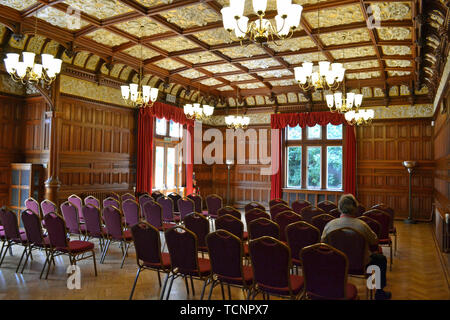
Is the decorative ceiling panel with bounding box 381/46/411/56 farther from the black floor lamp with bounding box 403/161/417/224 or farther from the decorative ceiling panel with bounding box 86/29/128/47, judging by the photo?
the decorative ceiling panel with bounding box 86/29/128/47

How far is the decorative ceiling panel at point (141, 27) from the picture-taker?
6.77 m

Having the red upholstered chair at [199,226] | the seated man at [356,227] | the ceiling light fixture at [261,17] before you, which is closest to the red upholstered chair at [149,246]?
the red upholstered chair at [199,226]

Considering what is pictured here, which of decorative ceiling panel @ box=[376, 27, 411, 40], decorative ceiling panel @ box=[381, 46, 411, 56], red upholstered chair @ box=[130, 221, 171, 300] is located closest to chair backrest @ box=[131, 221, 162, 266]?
red upholstered chair @ box=[130, 221, 171, 300]

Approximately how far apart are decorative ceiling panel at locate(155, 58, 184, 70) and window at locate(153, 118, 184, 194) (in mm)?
2065

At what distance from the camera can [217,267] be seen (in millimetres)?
3471

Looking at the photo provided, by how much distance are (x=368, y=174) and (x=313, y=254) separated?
963cm

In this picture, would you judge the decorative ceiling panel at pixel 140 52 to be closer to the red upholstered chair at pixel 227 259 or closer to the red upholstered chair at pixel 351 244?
the red upholstered chair at pixel 227 259

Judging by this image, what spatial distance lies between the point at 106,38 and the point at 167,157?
509 centimetres

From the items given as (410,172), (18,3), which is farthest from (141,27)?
(410,172)

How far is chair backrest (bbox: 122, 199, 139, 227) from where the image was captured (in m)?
6.11

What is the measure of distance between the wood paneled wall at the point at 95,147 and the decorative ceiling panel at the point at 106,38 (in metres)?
1.74

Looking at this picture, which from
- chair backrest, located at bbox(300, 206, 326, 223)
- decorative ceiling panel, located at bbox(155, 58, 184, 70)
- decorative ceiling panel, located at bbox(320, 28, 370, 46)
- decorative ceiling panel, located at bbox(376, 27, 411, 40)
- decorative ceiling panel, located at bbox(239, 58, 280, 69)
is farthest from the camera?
decorative ceiling panel, located at bbox(155, 58, 184, 70)

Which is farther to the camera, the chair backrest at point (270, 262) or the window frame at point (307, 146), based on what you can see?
the window frame at point (307, 146)
